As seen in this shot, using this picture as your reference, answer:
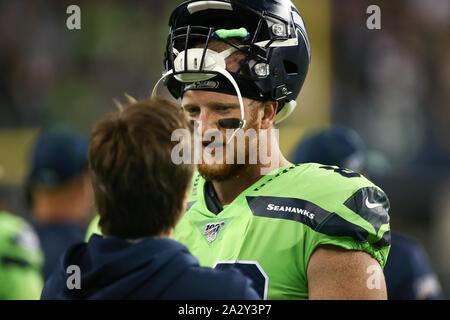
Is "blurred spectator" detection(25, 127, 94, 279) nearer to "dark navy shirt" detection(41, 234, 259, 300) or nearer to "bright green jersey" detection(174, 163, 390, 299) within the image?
"bright green jersey" detection(174, 163, 390, 299)

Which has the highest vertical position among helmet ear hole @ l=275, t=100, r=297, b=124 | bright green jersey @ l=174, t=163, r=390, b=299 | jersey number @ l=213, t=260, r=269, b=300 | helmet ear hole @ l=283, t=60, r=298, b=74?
helmet ear hole @ l=283, t=60, r=298, b=74

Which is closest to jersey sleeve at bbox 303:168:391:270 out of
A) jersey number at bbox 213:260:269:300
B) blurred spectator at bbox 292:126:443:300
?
jersey number at bbox 213:260:269:300

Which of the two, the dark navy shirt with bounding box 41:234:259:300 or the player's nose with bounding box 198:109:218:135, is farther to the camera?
the player's nose with bounding box 198:109:218:135

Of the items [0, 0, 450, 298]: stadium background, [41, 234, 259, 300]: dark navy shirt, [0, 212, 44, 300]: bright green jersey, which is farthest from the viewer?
[0, 0, 450, 298]: stadium background

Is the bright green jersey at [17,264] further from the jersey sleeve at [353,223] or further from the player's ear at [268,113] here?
the jersey sleeve at [353,223]

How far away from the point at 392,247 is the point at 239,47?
1.67 metres

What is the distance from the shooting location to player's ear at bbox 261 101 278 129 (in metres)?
2.07

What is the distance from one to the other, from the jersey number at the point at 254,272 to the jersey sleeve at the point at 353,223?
114mm

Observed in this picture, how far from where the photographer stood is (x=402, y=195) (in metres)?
6.91

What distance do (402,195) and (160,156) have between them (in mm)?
5823

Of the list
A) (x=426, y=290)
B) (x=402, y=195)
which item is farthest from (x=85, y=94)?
(x=426, y=290)

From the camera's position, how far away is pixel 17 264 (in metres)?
2.95

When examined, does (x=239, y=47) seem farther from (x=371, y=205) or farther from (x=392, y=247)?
→ (x=392, y=247)

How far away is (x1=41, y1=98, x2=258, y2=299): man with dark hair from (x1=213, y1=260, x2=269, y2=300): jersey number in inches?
12.5
